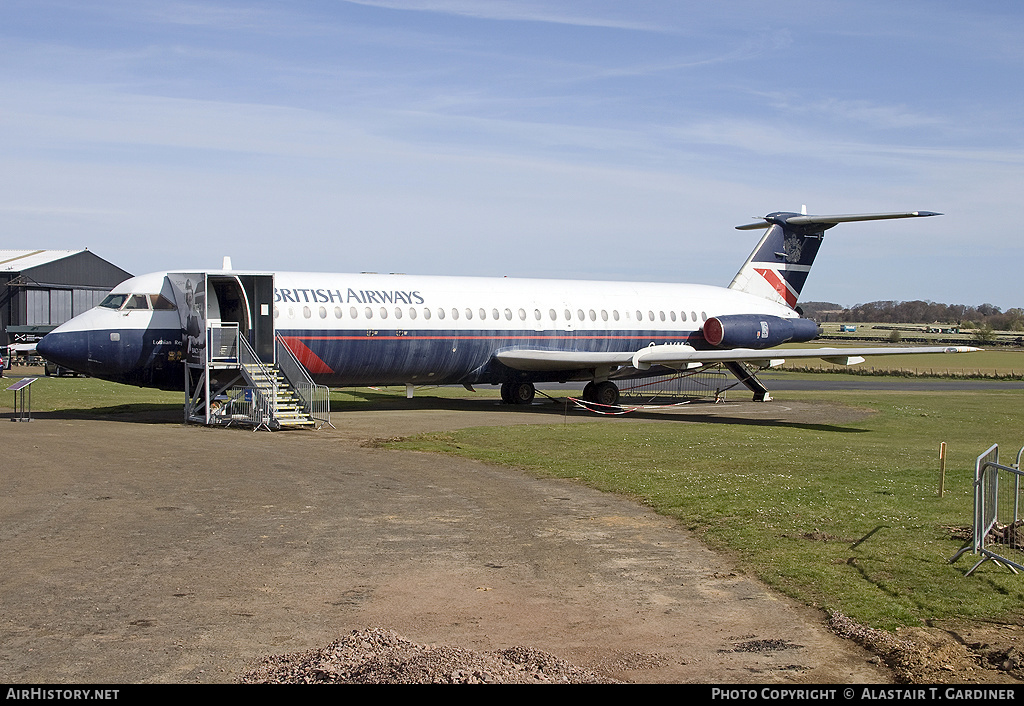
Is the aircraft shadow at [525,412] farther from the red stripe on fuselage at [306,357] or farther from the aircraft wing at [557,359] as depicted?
the red stripe on fuselage at [306,357]

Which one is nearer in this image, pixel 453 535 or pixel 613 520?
pixel 453 535

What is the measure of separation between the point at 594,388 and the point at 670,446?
11.4 metres

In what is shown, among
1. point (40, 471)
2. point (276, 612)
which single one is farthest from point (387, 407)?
point (276, 612)

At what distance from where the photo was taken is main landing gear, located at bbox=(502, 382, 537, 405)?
111ft

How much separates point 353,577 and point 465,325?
21035mm

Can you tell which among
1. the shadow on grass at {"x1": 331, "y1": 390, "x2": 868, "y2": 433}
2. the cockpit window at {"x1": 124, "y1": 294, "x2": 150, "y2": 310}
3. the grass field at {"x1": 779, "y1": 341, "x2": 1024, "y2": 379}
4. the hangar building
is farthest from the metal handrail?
the hangar building

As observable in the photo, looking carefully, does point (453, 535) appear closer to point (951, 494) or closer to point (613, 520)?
point (613, 520)

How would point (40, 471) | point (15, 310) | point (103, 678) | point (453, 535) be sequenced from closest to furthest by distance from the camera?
point (103, 678) < point (453, 535) < point (40, 471) < point (15, 310)

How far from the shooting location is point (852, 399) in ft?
126

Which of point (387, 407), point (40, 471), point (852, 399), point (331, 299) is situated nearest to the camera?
point (40, 471)

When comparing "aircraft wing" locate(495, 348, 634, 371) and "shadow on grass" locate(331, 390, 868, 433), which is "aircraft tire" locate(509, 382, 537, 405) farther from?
"aircraft wing" locate(495, 348, 634, 371)

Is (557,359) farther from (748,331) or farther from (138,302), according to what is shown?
(138,302)

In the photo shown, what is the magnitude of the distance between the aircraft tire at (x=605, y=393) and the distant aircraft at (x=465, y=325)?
1.8 inches

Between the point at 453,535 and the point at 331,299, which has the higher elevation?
the point at 331,299
